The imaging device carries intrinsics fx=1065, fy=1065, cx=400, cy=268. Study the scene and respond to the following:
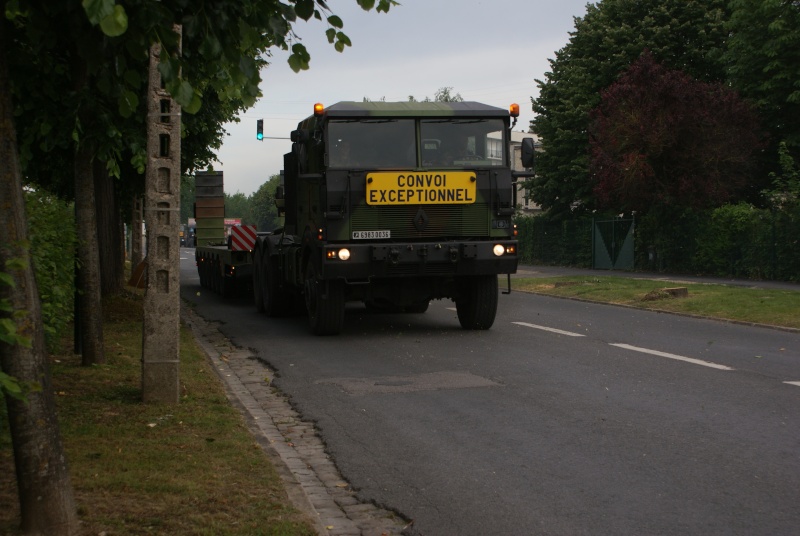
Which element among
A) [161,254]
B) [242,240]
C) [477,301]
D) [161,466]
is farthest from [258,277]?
[161,466]

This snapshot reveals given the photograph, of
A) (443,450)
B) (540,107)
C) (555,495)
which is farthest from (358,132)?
(540,107)

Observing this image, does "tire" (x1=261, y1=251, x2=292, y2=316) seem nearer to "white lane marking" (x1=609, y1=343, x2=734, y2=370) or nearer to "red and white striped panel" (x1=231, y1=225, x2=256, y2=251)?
"red and white striped panel" (x1=231, y1=225, x2=256, y2=251)

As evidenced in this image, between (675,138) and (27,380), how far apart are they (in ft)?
104

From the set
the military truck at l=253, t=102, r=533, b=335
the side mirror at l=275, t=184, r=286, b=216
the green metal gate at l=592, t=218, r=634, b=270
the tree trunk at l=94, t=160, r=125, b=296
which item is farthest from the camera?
the green metal gate at l=592, t=218, r=634, b=270

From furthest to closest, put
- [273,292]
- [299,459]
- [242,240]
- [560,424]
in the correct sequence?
[242,240], [273,292], [560,424], [299,459]

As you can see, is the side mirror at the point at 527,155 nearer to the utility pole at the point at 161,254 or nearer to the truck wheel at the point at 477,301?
the truck wheel at the point at 477,301

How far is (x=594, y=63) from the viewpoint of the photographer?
1718 inches

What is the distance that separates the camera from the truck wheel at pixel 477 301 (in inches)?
601

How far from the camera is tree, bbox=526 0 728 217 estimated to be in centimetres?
4162

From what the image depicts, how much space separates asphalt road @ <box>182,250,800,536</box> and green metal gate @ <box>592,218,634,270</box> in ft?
77.9

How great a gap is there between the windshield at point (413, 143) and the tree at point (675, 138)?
20323mm

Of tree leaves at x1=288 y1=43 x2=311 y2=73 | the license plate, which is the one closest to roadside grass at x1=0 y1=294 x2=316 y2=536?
tree leaves at x1=288 y1=43 x2=311 y2=73

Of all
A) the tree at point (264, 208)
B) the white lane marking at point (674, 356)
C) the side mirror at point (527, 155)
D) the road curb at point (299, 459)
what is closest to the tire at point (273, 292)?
the side mirror at point (527, 155)

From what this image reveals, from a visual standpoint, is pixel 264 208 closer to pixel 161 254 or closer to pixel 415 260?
pixel 415 260
